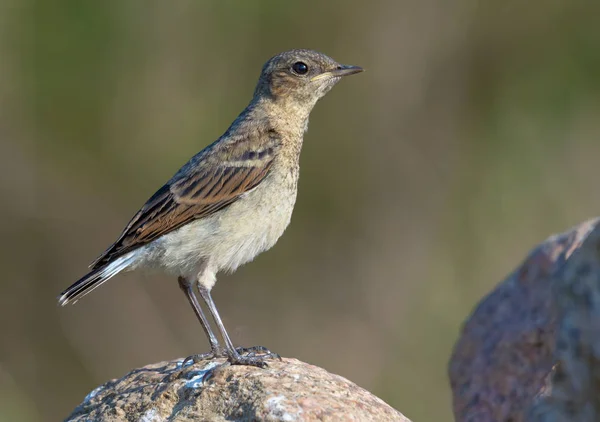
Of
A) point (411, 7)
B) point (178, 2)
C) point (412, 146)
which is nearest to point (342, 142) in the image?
point (412, 146)

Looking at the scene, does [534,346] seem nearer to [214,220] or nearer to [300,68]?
[214,220]

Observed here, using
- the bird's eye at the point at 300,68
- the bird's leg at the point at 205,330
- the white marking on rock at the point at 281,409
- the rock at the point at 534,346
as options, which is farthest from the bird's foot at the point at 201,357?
the bird's eye at the point at 300,68

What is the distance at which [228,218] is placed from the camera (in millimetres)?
6539

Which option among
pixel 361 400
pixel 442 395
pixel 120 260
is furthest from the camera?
pixel 442 395

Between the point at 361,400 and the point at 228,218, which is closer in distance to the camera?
the point at 361,400

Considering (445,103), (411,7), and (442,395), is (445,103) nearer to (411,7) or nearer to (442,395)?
(411,7)

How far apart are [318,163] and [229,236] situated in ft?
15.5

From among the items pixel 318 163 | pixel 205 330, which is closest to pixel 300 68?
pixel 205 330

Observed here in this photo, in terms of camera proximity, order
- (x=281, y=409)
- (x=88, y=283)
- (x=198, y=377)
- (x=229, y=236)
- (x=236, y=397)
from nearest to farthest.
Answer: (x=281, y=409) < (x=236, y=397) < (x=198, y=377) < (x=88, y=283) < (x=229, y=236)

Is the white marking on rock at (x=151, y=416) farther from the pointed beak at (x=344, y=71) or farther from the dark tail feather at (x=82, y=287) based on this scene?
the pointed beak at (x=344, y=71)

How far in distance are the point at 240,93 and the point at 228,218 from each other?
15.1ft

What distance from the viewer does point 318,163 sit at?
11.1m

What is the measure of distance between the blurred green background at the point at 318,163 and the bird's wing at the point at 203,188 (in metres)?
3.48

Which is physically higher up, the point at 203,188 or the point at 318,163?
the point at 318,163
